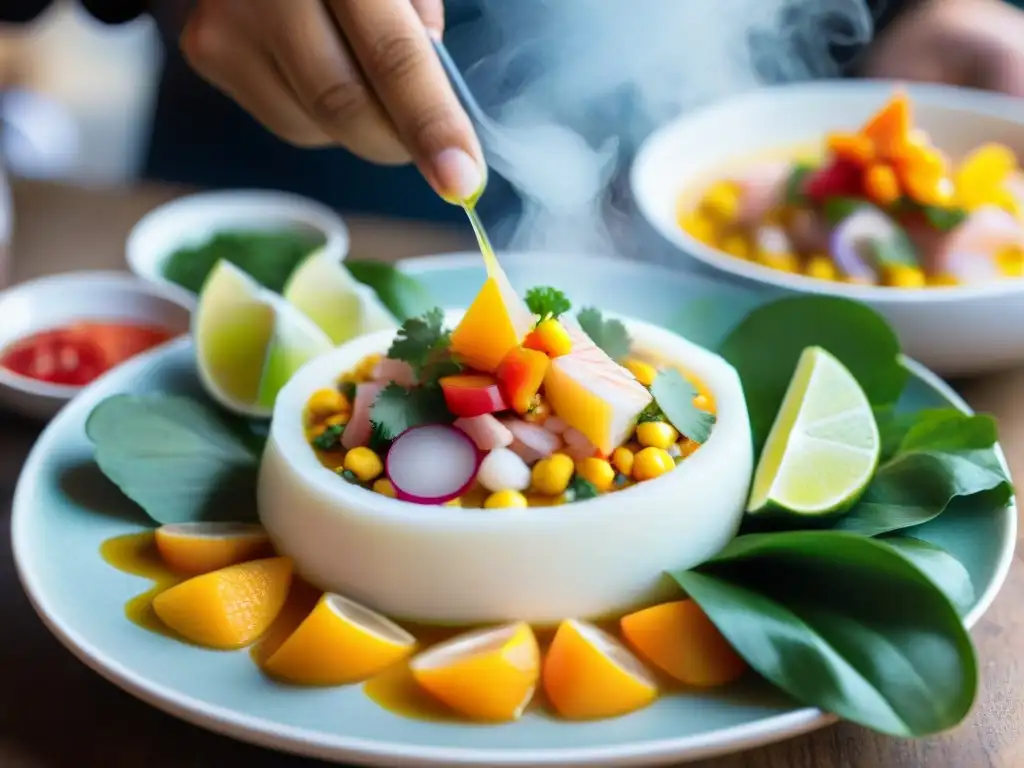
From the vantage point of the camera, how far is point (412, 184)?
14.3 ft

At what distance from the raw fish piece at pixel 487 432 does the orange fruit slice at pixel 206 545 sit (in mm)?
438

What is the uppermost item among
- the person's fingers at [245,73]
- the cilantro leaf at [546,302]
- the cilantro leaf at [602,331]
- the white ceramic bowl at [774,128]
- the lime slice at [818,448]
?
the person's fingers at [245,73]

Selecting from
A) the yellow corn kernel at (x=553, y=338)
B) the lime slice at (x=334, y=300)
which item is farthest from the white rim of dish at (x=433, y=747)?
the lime slice at (x=334, y=300)

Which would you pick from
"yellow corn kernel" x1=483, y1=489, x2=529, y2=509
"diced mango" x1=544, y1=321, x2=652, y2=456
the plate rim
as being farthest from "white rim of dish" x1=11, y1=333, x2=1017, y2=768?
"diced mango" x1=544, y1=321, x2=652, y2=456

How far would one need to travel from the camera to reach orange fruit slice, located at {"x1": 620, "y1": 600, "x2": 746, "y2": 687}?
165cm

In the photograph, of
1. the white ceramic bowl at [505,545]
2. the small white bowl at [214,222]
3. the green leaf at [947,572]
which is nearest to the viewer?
the green leaf at [947,572]

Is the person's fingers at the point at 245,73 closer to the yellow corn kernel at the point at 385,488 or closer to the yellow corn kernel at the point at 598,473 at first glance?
the yellow corn kernel at the point at 385,488

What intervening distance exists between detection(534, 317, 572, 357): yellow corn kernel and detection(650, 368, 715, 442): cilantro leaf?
0.17 meters

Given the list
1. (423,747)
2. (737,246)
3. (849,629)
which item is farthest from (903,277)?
(423,747)

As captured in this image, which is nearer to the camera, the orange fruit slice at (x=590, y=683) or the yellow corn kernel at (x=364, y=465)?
the orange fruit slice at (x=590, y=683)

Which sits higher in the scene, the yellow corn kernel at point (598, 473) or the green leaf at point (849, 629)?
the yellow corn kernel at point (598, 473)

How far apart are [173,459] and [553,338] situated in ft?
2.48

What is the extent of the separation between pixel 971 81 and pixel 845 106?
1.04m

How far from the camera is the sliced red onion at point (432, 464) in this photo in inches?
72.1
